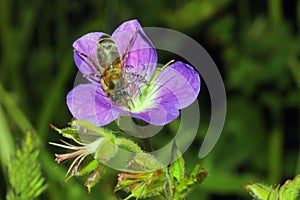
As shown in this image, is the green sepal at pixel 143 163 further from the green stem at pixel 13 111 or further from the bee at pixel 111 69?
the green stem at pixel 13 111

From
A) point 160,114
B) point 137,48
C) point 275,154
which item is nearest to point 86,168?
point 160,114

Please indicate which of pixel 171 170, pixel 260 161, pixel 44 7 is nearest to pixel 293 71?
pixel 260 161

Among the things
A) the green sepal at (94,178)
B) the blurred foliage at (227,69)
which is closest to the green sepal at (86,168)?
the green sepal at (94,178)

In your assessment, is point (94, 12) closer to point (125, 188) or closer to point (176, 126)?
point (176, 126)

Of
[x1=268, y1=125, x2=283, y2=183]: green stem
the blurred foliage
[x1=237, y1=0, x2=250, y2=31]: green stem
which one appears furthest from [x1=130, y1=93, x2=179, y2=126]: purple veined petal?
[x1=237, y1=0, x2=250, y2=31]: green stem

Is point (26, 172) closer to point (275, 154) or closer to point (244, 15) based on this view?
point (275, 154)

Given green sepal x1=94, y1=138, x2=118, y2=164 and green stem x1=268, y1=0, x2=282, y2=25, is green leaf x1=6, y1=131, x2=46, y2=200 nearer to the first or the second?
green sepal x1=94, y1=138, x2=118, y2=164
